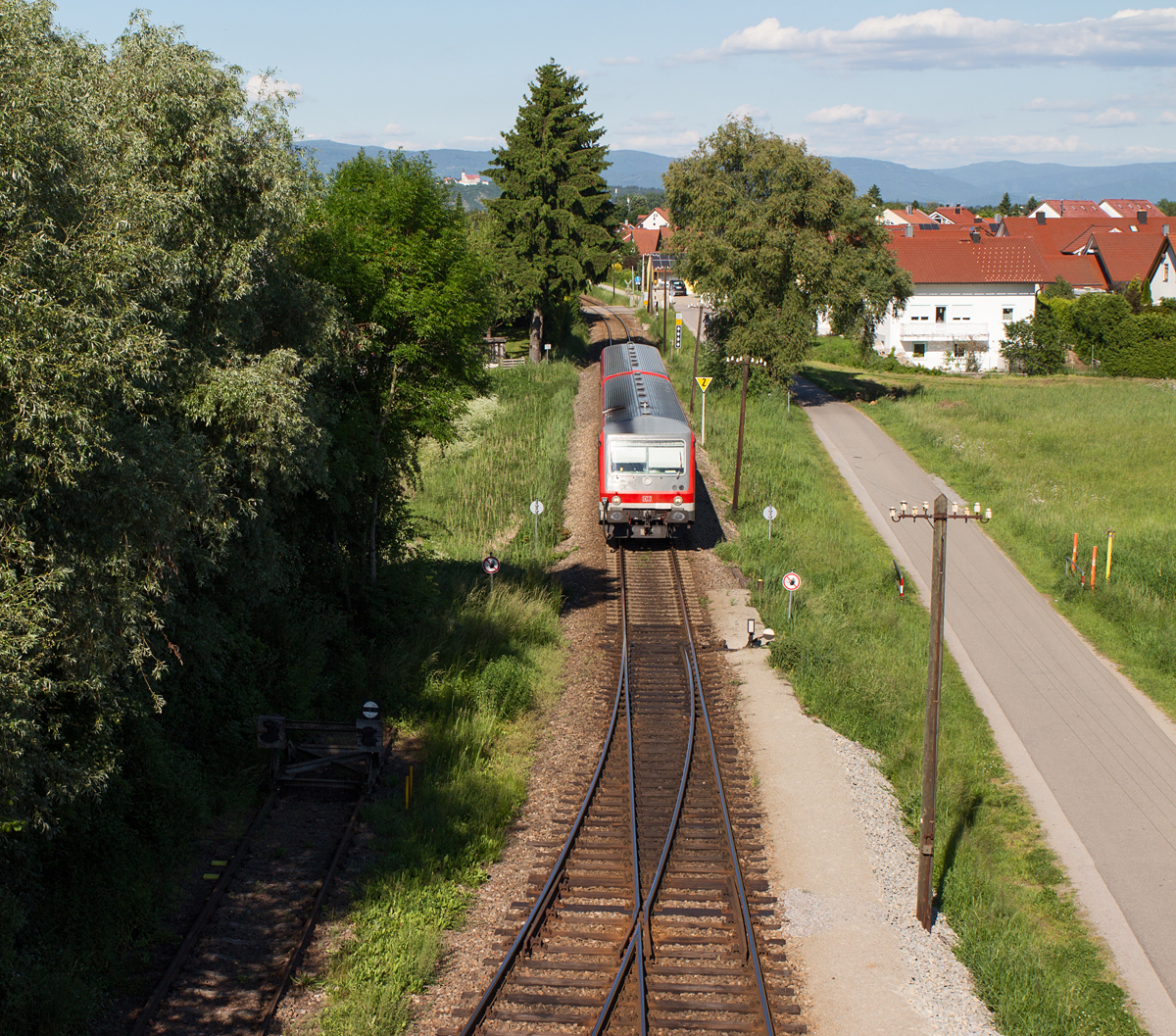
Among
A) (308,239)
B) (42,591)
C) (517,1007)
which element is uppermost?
(308,239)

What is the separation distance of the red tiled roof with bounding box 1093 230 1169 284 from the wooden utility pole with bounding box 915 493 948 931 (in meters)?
76.0

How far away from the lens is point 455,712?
59.8ft

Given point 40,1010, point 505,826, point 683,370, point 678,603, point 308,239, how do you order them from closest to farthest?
point 40,1010
point 505,826
point 308,239
point 678,603
point 683,370

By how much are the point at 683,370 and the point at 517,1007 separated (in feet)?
143

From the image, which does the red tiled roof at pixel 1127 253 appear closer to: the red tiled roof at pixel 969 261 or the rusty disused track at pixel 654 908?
the red tiled roof at pixel 969 261

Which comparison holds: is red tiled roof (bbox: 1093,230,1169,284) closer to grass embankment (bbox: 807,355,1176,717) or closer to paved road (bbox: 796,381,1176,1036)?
grass embankment (bbox: 807,355,1176,717)

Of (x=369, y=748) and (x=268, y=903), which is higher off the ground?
(x=369, y=748)

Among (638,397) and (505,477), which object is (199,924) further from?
(505,477)

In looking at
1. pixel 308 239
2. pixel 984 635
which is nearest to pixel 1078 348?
pixel 984 635

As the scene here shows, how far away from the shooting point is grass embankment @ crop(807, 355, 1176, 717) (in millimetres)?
25812

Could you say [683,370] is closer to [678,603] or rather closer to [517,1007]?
[678,603]

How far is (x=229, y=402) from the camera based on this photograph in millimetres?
13102

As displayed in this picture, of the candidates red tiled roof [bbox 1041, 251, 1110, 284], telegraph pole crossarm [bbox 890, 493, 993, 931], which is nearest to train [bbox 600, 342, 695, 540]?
telegraph pole crossarm [bbox 890, 493, 993, 931]

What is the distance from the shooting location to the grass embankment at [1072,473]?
2581cm
